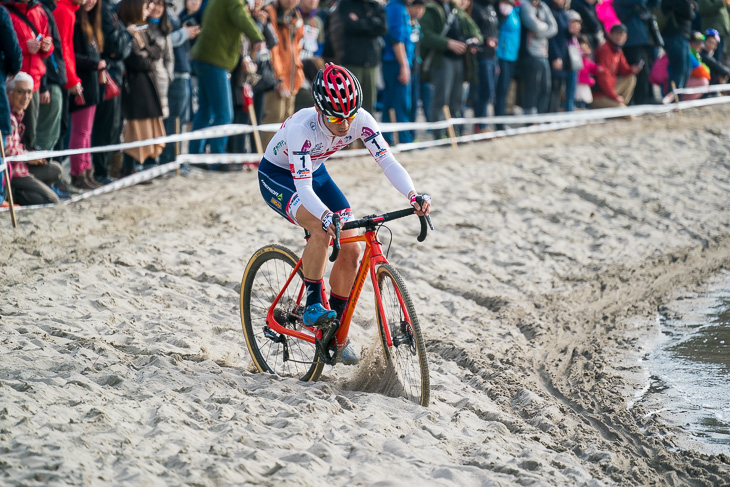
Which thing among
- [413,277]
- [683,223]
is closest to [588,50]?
[683,223]

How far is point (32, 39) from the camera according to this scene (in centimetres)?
887

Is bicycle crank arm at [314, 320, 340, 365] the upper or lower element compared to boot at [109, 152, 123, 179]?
lower

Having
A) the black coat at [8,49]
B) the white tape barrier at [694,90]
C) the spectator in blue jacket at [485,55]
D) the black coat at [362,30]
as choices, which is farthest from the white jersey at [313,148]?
the white tape barrier at [694,90]

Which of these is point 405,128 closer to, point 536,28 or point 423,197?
point 536,28

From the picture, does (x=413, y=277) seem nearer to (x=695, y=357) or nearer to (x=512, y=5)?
(x=695, y=357)

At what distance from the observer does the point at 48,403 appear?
4.96m

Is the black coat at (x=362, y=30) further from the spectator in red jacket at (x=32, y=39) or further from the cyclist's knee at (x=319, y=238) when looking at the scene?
the cyclist's knee at (x=319, y=238)

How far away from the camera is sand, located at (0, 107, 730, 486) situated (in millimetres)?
4605

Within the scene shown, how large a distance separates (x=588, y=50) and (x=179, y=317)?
12.0m

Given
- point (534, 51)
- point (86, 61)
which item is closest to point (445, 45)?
point (534, 51)

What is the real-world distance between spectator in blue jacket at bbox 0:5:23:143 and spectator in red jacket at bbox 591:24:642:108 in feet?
37.8

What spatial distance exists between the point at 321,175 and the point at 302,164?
20.4 inches

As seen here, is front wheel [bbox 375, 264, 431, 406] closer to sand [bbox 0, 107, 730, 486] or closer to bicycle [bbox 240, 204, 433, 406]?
bicycle [bbox 240, 204, 433, 406]

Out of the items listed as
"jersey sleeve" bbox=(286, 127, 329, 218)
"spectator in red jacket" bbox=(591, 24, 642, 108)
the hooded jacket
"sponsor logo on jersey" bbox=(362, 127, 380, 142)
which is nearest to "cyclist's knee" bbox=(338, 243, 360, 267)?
"jersey sleeve" bbox=(286, 127, 329, 218)
